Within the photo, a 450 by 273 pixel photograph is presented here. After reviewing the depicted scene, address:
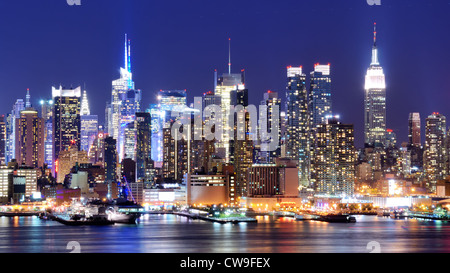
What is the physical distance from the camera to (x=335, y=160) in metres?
102

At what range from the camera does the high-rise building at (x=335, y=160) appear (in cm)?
10156

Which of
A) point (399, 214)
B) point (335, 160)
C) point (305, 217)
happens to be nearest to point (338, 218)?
point (305, 217)

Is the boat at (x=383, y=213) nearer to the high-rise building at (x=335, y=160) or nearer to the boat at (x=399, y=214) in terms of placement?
the boat at (x=399, y=214)

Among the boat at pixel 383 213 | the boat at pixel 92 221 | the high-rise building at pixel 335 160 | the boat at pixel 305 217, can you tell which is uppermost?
the high-rise building at pixel 335 160

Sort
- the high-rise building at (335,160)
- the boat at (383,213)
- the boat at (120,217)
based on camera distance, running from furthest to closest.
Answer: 1. the high-rise building at (335,160)
2. the boat at (383,213)
3. the boat at (120,217)

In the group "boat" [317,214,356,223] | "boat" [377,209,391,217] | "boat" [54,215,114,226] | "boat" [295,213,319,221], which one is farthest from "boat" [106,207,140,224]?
"boat" [377,209,391,217]

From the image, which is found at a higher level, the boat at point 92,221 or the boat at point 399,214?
the boat at point 92,221

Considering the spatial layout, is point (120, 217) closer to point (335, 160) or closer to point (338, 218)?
point (338, 218)

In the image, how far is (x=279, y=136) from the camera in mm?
114375

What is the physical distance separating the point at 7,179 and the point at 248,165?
32693 millimetres

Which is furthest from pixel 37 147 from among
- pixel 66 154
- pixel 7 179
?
pixel 7 179

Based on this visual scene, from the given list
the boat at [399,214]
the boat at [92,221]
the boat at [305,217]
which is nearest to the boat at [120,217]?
the boat at [92,221]

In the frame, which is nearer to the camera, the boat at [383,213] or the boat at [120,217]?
the boat at [120,217]
